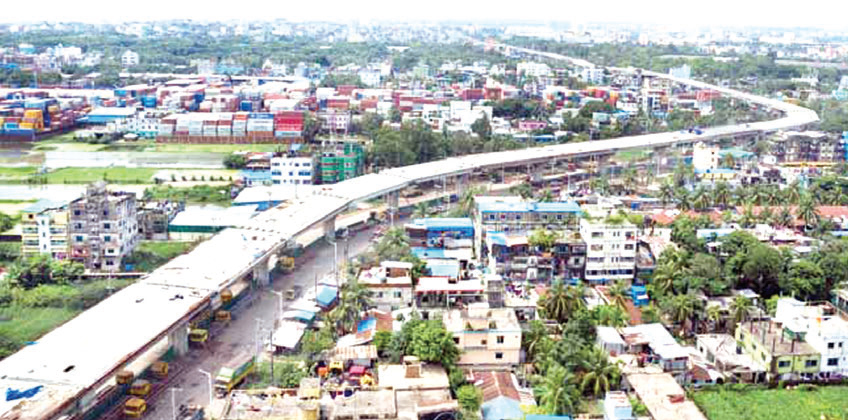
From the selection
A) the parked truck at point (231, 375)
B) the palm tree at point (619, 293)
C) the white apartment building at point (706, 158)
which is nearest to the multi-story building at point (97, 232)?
the parked truck at point (231, 375)

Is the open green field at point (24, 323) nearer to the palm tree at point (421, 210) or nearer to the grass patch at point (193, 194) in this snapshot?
the grass patch at point (193, 194)

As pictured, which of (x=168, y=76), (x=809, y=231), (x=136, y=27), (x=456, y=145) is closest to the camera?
(x=809, y=231)

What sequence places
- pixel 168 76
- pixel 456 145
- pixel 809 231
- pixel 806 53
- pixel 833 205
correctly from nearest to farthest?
pixel 809 231
pixel 833 205
pixel 456 145
pixel 168 76
pixel 806 53

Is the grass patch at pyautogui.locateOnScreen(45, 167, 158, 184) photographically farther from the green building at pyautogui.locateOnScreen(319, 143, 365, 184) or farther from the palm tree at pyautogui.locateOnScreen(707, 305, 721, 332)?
the palm tree at pyautogui.locateOnScreen(707, 305, 721, 332)

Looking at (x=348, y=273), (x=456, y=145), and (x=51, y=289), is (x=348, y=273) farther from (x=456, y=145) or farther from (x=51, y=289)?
(x=456, y=145)

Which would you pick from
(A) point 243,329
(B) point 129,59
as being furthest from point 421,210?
(B) point 129,59

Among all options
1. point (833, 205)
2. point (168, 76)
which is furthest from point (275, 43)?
point (833, 205)

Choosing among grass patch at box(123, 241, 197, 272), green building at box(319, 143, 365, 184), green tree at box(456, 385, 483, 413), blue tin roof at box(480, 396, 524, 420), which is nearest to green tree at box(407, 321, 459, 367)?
green tree at box(456, 385, 483, 413)
